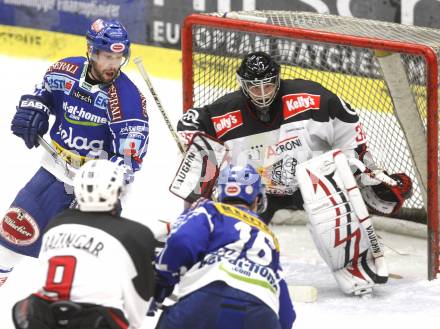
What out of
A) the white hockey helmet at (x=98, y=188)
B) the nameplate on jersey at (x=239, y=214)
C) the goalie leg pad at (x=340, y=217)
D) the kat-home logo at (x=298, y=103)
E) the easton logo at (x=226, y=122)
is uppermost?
the white hockey helmet at (x=98, y=188)

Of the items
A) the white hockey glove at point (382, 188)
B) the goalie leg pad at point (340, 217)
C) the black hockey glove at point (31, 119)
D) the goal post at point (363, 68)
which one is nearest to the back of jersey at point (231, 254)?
the black hockey glove at point (31, 119)

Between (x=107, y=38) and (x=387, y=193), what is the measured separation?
145 cm

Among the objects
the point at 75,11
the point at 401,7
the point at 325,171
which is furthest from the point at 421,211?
the point at 75,11

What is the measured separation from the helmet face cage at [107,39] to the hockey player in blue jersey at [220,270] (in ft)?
4.45

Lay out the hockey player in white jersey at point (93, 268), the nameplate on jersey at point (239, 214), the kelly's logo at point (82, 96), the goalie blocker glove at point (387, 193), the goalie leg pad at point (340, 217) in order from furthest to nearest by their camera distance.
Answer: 1. the goalie blocker glove at point (387, 193)
2. the goalie leg pad at point (340, 217)
3. the kelly's logo at point (82, 96)
4. the nameplate on jersey at point (239, 214)
5. the hockey player in white jersey at point (93, 268)

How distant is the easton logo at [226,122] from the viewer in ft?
19.4

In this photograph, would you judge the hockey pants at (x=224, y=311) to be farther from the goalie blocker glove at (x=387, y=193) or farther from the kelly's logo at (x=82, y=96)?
the goalie blocker glove at (x=387, y=193)

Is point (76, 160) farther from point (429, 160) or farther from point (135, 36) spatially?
point (135, 36)

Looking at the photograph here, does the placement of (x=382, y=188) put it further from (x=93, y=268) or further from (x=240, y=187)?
Result: (x=93, y=268)

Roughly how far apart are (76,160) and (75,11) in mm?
3660

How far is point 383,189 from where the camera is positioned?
19.7ft

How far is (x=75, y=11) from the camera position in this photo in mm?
9102

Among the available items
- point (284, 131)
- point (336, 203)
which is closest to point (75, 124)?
point (284, 131)

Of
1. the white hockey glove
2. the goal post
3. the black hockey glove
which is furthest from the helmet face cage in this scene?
the white hockey glove
